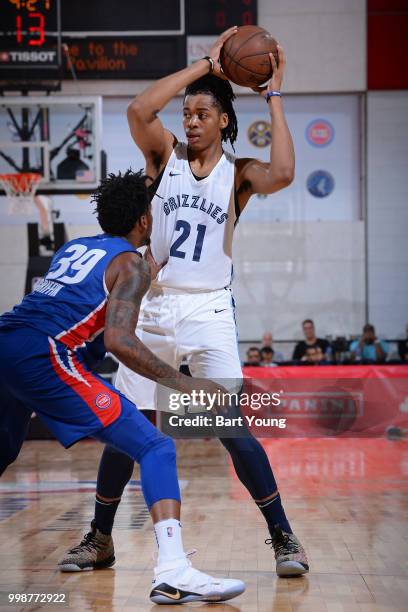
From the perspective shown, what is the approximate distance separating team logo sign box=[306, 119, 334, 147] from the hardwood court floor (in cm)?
864

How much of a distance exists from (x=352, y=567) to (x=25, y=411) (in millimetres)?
1728

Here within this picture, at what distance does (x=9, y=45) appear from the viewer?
1088 centimetres

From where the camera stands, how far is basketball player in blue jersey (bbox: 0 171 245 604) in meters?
3.31

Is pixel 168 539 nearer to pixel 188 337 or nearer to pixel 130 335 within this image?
pixel 130 335

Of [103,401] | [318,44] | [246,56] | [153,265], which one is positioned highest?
[318,44]

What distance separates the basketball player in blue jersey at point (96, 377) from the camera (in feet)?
10.9

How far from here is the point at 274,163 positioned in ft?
13.8

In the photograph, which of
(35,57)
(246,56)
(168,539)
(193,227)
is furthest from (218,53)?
(35,57)

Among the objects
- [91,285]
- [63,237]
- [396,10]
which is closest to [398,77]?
[396,10]

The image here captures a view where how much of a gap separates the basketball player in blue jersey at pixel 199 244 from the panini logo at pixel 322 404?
600cm

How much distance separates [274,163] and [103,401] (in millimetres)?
1534

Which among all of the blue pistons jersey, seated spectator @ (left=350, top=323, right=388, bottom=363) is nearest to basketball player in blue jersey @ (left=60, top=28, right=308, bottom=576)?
the blue pistons jersey

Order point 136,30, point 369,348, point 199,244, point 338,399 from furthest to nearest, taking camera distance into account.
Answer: point 136,30 → point 369,348 → point 338,399 → point 199,244

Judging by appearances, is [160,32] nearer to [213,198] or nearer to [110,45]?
[110,45]
